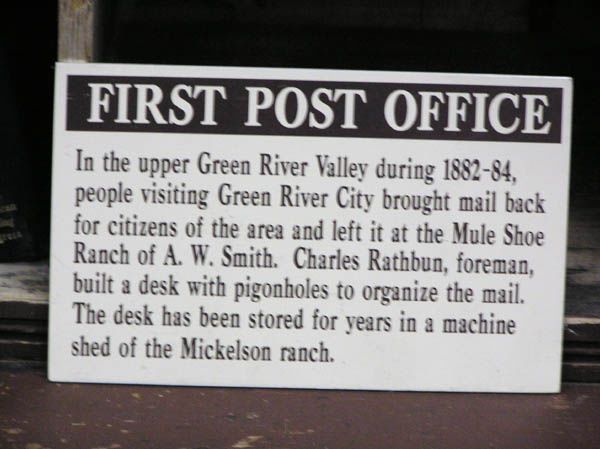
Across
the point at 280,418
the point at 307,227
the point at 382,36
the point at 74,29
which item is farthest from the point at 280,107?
the point at 382,36

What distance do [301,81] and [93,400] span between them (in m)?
1.25

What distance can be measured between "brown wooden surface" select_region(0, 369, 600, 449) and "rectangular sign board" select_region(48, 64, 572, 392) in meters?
0.07

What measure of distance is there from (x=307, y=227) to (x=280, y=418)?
64 centimetres

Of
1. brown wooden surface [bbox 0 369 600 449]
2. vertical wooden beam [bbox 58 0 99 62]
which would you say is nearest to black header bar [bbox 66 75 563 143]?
vertical wooden beam [bbox 58 0 99 62]

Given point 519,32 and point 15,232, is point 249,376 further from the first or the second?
point 519,32

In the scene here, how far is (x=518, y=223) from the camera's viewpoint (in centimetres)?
379

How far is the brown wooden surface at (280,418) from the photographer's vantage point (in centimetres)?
342

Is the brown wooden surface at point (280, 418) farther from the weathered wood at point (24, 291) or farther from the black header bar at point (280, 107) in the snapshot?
the black header bar at point (280, 107)

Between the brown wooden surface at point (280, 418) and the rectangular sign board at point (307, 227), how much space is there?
68mm

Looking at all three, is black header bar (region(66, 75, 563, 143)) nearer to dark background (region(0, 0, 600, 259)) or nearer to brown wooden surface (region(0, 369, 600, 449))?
brown wooden surface (region(0, 369, 600, 449))

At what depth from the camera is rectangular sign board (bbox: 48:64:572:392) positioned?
3.76 metres

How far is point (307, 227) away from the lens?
3.77 meters

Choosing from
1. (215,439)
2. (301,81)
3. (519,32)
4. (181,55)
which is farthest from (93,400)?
(519,32)

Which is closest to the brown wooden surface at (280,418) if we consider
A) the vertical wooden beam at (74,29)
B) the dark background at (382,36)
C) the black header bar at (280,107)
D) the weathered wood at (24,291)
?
the weathered wood at (24,291)
